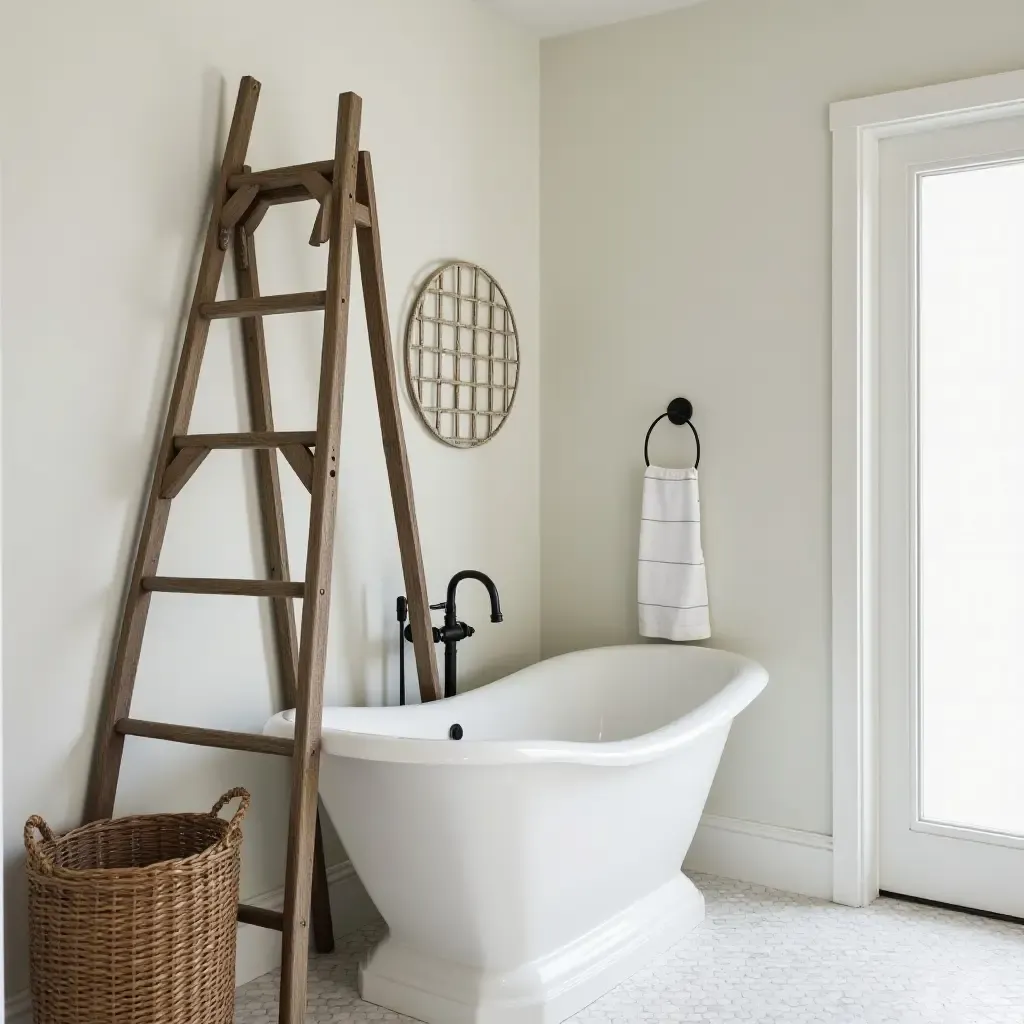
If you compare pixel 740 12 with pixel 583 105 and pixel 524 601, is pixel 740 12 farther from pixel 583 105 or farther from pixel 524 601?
pixel 524 601

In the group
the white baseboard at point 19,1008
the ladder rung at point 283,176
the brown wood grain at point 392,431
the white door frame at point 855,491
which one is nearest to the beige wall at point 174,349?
the white baseboard at point 19,1008

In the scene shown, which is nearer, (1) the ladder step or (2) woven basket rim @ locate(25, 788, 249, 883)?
(2) woven basket rim @ locate(25, 788, 249, 883)

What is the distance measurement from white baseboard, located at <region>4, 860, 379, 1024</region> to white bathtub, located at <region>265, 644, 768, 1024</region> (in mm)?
272

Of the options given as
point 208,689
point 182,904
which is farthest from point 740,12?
point 182,904

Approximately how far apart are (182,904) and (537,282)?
2.25 metres

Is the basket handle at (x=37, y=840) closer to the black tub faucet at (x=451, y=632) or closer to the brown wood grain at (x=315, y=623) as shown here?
the brown wood grain at (x=315, y=623)

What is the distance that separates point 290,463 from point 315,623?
0.32 m

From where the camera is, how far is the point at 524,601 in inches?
138

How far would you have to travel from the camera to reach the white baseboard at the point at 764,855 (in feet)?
10.0

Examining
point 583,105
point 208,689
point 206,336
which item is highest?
point 583,105

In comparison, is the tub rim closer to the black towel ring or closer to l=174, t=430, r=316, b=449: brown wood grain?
l=174, t=430, r=316, b=449: brown wood grain

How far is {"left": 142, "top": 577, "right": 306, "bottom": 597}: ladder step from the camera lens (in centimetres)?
214

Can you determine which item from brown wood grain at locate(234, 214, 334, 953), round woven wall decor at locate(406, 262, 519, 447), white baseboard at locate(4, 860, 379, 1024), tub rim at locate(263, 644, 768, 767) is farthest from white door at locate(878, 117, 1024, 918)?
brown wood grain at locate(234, 214, 334, 953)

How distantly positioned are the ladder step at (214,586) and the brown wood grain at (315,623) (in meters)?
0.07
